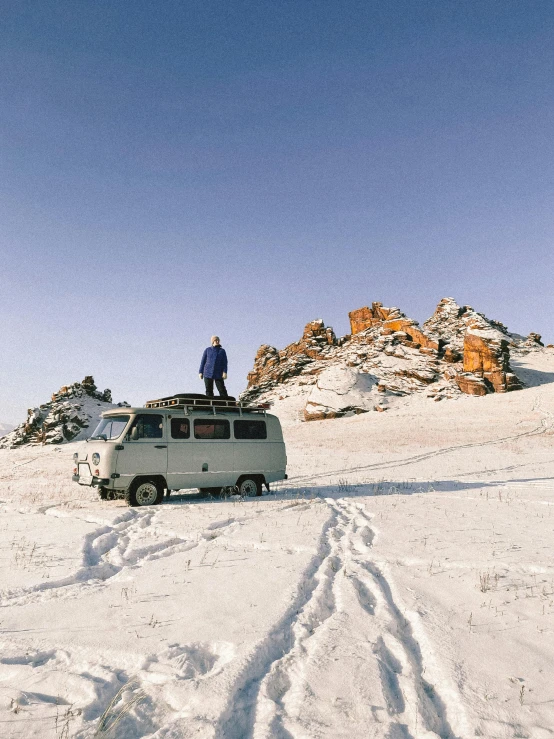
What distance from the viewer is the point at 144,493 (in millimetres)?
12078

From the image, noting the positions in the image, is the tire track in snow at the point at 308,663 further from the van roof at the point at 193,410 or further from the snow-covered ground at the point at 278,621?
the van roof at the point at 193,410

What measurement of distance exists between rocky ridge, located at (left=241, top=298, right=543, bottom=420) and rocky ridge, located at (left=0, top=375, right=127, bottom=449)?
81.2 feet

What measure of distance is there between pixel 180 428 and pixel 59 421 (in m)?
56.4

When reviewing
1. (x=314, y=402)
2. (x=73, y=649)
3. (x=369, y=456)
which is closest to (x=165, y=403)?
(x=73, y=649)

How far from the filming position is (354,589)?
5.45m

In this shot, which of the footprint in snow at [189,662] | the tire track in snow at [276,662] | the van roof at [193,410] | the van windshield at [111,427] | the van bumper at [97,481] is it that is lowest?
the tire track in snow at [276,662]

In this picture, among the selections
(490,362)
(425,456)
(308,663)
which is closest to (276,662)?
(308,663)

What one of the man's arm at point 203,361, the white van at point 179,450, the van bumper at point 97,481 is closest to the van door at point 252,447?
the white van at point 179,450

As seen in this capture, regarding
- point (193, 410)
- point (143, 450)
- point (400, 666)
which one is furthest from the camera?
point (193, 410)

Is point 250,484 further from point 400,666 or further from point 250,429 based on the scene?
point 400,666

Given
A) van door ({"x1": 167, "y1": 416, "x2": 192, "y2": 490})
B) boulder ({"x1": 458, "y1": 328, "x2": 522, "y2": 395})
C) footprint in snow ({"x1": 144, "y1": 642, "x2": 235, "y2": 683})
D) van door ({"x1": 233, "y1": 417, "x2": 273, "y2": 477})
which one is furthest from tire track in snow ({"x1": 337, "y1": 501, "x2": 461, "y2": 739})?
boulder ({"x1": 458, "y1": 328, "x2": 522, "y2": 395})

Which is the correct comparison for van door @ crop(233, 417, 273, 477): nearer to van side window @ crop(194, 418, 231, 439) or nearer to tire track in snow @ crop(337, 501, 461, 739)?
van side window @ crop(194, 418, 231, 439)

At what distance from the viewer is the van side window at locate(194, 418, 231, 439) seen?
13.1 metres

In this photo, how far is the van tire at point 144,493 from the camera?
11.8 m
